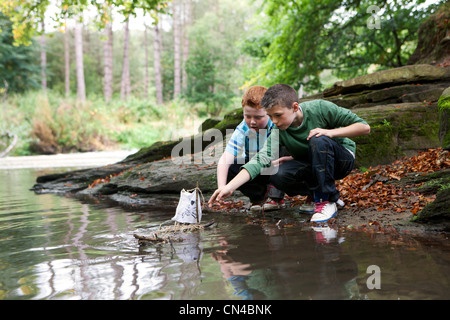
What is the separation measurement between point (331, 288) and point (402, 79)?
702 cm

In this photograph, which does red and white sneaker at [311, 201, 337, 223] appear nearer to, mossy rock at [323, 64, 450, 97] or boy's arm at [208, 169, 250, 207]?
boy's arm at [208, 169, 250, 207]

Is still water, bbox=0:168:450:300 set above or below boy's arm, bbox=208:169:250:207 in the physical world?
below

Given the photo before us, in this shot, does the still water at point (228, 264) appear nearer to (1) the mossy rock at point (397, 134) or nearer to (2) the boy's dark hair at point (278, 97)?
(2) the boy's dark hair at point (278, 97)

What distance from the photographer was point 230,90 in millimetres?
37688

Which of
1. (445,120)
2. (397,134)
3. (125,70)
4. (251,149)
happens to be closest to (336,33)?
(397,134)

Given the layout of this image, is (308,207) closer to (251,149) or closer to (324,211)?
(324,211)

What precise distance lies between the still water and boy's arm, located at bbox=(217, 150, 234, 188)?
0.47 meters

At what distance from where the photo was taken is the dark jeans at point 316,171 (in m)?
3.73

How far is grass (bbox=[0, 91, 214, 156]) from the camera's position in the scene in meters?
19.0

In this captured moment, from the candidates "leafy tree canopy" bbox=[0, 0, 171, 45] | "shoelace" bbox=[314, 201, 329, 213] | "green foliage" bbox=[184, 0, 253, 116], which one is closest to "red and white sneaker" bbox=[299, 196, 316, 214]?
"shoelace" bbox=[314, 201, 329, 213]

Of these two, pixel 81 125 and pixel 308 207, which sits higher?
pixel 81 125

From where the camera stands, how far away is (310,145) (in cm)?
378

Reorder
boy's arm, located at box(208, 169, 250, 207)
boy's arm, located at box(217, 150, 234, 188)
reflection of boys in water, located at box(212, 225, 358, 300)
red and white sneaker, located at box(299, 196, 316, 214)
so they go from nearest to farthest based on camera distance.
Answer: reflection of boys in water, located at box(212, 225, 358, 300)
boy's arm, located at box(208, 169, 250, 207)
boy's arm, located at box(217, 150, 234, 188)
red and white sneaker, located at box(299, 196, 316, 214)

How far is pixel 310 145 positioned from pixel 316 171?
0.26m
